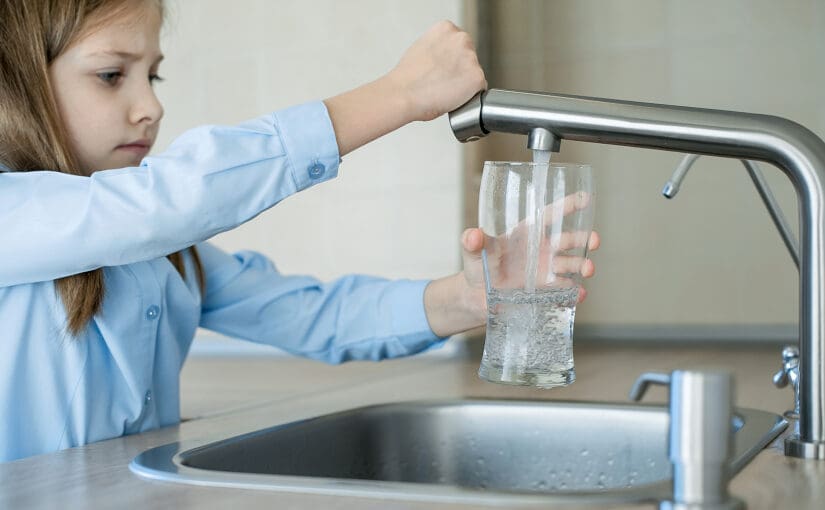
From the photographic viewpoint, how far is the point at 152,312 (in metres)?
1.07

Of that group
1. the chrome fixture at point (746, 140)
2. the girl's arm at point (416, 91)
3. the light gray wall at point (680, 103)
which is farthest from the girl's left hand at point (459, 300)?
the light gray wall at point (680, 103)

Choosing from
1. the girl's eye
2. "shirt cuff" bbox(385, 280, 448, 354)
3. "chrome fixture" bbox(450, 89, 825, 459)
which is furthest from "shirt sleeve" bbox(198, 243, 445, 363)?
"chrome fixture" bbox(450, 89, 825, 459)

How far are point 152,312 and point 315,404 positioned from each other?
20cm

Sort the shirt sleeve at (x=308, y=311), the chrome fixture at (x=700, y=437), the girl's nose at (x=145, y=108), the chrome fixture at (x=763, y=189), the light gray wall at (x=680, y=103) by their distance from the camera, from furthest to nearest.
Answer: the light gray wall at (x=680, y=103) → the shirt sleeve at (x=308, y=311) → the girl's nose at (x=145, y=108) → the chrome fixture at (x=763, y=189) → the chrome fixture at (x=700, y=437)

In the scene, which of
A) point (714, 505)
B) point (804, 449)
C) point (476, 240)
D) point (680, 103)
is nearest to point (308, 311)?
point (476, 240)

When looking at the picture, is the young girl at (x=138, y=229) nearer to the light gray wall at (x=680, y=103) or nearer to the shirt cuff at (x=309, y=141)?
the shirt cuff at (x=309, y=141)

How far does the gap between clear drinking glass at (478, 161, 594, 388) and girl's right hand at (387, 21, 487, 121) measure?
9cm

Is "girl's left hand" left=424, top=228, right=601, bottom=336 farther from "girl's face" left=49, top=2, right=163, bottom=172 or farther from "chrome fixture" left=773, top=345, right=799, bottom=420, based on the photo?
"girl's face" left=49, top=2, right=163, bottom=172

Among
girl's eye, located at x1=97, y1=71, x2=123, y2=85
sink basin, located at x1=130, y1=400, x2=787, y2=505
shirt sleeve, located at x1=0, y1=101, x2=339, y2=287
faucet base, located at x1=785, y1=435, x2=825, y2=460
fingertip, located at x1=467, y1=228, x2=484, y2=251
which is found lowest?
sink basin, located at x1=130, y1=400, x2=787, y2=505

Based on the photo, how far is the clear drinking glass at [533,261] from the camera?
69 centimetres

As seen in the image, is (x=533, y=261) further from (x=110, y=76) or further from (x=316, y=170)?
(x=110, y=76)

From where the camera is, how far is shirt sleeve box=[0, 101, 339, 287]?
87 centimetres

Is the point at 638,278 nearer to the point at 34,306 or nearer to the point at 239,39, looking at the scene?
the point at 239,39

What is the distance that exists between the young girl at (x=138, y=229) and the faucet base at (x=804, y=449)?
0.26 metres
